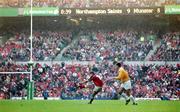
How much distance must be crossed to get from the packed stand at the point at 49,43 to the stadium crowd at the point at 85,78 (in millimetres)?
1735

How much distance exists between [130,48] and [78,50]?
341 cm

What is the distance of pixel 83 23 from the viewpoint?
125 feet

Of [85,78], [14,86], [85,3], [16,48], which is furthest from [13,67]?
[85,3]

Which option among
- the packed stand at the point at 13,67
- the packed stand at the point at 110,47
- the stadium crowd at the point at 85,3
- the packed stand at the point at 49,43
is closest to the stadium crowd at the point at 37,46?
the packed stand at the point at 49,43

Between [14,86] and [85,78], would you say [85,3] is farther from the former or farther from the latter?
[14,86]

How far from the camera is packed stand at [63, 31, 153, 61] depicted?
36094mm

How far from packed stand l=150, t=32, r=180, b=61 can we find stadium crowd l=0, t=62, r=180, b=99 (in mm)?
851

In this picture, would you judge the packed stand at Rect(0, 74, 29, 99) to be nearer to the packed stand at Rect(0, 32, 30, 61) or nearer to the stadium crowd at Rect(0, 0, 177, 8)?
the packed stand at Rect(0, 32, 30, 61)

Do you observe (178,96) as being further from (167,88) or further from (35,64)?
(35,64)

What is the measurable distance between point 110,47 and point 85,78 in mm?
3912

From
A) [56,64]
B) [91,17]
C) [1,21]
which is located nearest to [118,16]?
[91,17]

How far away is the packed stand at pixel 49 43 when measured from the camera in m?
36.9

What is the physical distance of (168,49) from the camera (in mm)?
35781

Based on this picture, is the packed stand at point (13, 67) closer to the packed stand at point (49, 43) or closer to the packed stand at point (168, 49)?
the packed stand at point (49, 43)
